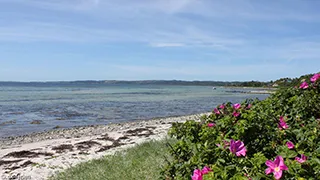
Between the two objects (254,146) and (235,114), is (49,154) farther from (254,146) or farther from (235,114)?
(254,146)

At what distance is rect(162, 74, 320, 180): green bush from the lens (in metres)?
1.72

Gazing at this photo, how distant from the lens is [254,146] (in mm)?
2531

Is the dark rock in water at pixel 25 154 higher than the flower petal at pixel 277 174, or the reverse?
the flower petal at pixel 277 174

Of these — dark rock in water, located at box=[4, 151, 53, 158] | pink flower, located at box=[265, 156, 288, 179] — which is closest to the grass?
pink flower, located at box=[265, 156, 288, 179]

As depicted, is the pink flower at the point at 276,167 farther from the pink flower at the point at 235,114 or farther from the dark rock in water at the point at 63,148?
the dark rock in water at the point at 63,148

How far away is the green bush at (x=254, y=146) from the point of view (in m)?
1.72

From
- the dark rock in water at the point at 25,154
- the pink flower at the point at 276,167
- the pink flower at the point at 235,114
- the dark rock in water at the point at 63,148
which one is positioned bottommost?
the dark rock in water at the point at 25,154

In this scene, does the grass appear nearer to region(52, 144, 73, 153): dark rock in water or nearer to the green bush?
the green bush

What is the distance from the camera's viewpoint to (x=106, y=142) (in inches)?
477

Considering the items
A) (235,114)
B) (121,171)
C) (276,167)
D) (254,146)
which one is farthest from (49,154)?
(276,167)

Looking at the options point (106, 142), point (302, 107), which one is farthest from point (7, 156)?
point (302, 107)

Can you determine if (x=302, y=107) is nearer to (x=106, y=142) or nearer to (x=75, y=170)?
(x=75, y=170)

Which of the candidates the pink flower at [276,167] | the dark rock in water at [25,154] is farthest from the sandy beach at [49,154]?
the pink flower at [276,167]

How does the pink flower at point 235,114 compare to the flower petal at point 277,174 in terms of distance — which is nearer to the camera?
the flower petal at point 277,174
